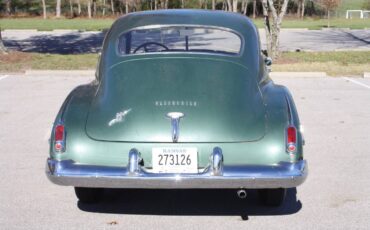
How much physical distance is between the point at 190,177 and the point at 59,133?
1090 millimetres

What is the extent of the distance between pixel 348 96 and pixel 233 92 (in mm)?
6858

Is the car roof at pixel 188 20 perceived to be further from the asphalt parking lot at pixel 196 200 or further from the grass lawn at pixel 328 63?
the grass lawn at pixel 328 63

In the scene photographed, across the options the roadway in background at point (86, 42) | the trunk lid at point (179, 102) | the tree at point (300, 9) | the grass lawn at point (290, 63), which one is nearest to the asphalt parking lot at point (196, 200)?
the trunk lid at point (179, 102)

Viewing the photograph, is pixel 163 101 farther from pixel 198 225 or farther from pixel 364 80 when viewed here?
pixel 364 80

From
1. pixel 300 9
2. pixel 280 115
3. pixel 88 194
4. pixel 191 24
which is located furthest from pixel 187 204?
pixel 300 9

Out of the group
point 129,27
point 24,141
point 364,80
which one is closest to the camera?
point 129,27

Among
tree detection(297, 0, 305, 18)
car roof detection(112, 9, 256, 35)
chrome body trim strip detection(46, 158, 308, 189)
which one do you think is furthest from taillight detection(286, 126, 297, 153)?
tree detection(297, 0, 305, 18)

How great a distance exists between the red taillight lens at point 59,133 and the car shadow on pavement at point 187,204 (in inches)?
32.3

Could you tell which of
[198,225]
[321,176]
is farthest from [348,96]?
[198,225]

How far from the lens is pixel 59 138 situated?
5.08 meters

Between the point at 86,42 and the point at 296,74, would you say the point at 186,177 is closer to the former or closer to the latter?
the point at 296,74

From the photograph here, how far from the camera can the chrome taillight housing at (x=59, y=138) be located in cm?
503

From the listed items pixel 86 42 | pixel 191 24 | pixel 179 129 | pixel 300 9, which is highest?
pixel 191 24

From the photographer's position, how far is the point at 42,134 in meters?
8.70
